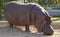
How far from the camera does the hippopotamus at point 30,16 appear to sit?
9312 mm

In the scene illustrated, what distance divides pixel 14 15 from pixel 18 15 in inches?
12.6

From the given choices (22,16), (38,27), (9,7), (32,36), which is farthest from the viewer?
(9,7)

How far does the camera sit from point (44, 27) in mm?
9352

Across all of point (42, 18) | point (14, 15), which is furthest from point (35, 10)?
point (14, 15)

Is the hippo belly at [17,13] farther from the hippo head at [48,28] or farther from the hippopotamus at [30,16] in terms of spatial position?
the hippo head at [48,28]

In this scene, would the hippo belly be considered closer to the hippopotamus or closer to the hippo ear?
the hippopotamus

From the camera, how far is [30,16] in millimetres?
9961

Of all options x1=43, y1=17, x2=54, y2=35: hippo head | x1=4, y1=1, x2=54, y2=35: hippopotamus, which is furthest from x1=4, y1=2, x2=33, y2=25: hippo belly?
x1=43, y1=17, x2=54, y2=35: hippo head

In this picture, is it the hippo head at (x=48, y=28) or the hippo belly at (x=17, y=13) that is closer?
the hippo head at (x=48, y=28)

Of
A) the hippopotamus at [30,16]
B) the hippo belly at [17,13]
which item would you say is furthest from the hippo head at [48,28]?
the hippo belly at [17,13]

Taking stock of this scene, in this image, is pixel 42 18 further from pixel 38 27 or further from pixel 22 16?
pixel 22 16

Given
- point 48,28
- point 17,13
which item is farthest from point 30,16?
point 48,28

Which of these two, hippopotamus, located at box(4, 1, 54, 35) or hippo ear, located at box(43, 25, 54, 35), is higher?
hippopotamus, located at box(4, 1, 54, 35)

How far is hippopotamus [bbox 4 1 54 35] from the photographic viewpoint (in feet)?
30.6
